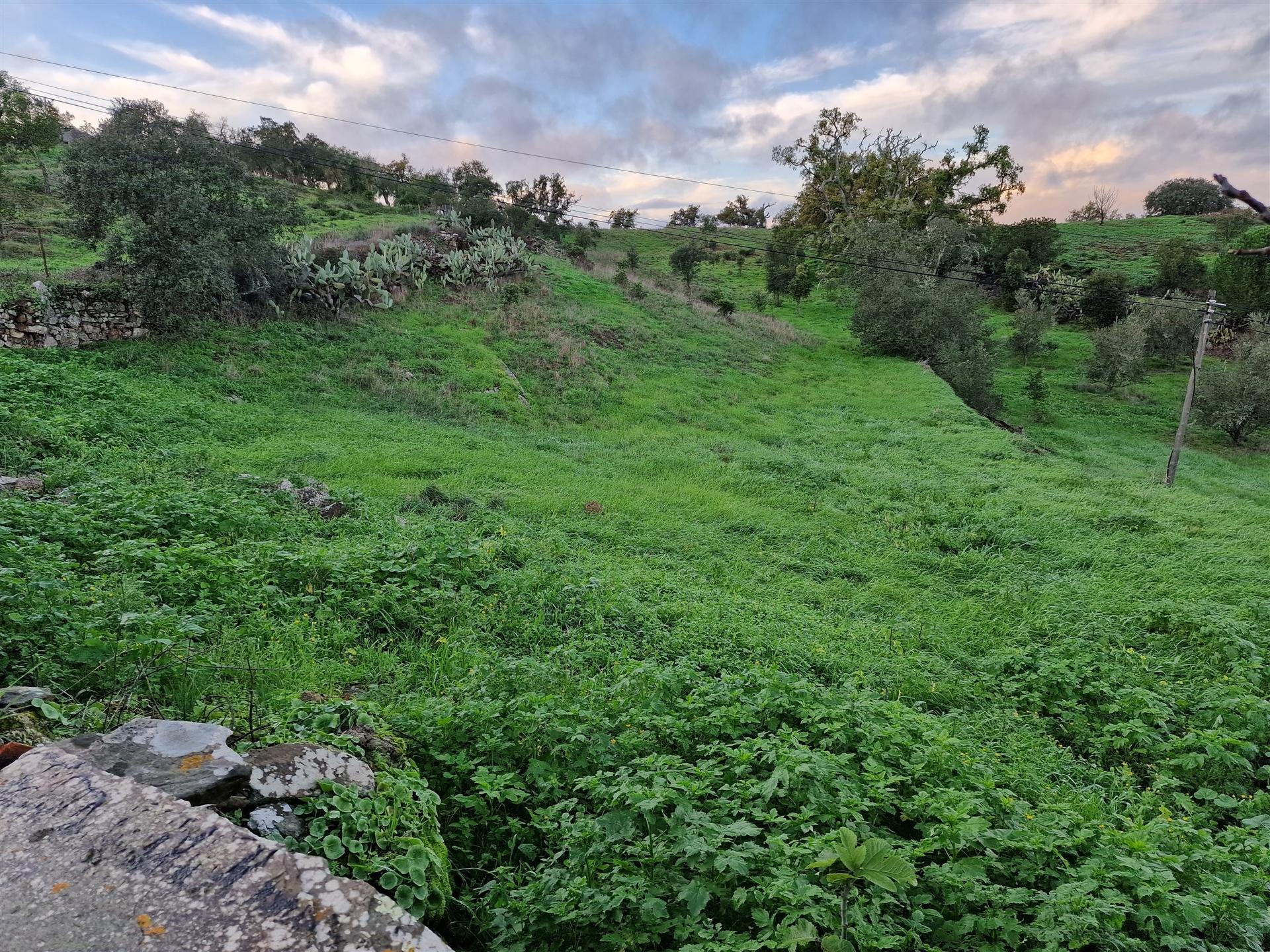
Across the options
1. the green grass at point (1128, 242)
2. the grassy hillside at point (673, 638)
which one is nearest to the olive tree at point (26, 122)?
the grassy hillside at point (673, 638)

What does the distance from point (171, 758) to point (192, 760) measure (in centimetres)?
9

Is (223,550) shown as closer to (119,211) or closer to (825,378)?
(119,211)

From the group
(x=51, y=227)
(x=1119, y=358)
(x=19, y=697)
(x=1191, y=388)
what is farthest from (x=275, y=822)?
(x=1119, y=358)

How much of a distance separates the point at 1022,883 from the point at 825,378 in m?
23.1

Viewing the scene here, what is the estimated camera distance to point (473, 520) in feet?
29.3

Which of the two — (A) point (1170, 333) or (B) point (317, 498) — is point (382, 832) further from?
(A) point (1170, 333)

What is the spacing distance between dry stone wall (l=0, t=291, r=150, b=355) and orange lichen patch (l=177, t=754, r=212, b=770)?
43.1 feet

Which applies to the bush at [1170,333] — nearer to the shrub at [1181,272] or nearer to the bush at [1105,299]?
the bush at [1105,299]

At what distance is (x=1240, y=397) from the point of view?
2375 cm

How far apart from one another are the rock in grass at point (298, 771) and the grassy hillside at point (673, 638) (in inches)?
19.4

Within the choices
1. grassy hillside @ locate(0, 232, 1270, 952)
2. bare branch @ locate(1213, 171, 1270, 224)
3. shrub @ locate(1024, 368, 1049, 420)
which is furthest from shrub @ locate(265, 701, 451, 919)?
shrub @ locate(1024, 368, 1049, 420)

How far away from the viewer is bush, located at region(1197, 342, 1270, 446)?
77.4 feet

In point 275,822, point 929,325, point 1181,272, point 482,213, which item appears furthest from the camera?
point 1181,272

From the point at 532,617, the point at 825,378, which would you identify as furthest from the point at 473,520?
the point at 825,378
